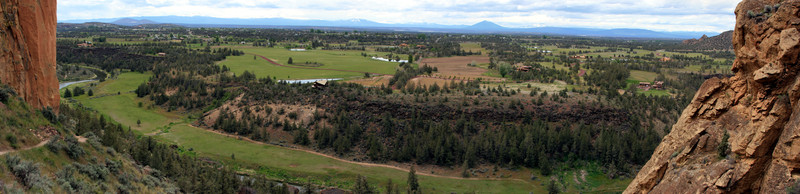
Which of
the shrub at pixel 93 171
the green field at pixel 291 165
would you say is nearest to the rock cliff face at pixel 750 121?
the green field at pixel 291 165

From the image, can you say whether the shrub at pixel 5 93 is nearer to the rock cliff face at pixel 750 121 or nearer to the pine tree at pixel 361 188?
the pine tree at pixel 361 188

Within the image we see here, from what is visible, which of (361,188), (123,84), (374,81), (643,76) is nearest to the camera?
(361,188)

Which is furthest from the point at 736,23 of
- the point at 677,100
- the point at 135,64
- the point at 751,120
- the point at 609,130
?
the point at 135,64

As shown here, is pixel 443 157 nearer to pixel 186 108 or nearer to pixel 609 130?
pixel 609 130

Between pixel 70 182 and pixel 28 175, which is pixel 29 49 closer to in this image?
pixel 70 182

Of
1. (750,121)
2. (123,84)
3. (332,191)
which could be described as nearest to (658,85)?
(332,191)

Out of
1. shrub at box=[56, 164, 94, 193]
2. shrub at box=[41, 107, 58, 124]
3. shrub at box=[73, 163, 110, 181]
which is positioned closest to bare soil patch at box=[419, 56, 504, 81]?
shrub at box=[41, 107, 58, 124]
